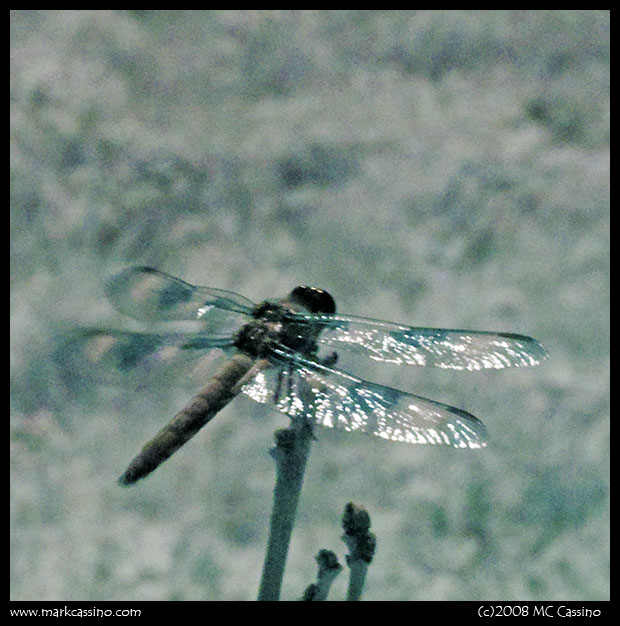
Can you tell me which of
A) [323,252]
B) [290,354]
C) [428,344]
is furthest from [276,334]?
[323,252]

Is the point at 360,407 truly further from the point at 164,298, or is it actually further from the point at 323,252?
the point at 323,252

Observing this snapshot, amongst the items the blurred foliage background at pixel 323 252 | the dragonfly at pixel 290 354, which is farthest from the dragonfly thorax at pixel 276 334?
the blurred foliage background at pixel 323 252

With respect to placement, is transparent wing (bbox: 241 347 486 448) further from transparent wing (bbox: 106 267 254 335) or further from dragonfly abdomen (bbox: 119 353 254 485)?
transparent wing (bbox: 106 267 254 335)

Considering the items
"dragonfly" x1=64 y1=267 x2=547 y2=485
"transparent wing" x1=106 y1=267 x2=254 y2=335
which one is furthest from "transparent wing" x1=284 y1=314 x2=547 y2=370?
"transparent wing" x1=106 y1=267 x2=254 y2=335

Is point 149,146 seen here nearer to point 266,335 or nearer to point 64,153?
point 64,153

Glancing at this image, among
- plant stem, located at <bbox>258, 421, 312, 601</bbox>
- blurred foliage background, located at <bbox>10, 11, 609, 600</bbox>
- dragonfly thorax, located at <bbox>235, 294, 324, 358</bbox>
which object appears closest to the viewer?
plant stem, located at <bbox>258, 421, 312, 601</bbox>

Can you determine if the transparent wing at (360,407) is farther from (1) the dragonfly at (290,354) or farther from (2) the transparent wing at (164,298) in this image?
(2) the transparent wing at (164,298)
